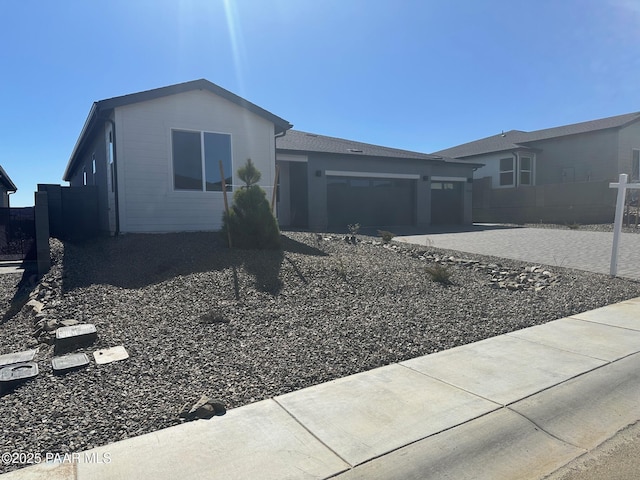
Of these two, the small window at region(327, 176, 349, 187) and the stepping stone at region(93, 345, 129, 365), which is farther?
the small window at region(327, 176, 349, 187)

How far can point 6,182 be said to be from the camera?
69.9 ft

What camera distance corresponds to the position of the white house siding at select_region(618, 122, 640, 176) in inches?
1037

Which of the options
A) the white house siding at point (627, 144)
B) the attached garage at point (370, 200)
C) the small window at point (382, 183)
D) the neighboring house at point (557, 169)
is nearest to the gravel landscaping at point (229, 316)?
the attached garage at point (370, 200)

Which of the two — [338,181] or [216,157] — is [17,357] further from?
[338,181]

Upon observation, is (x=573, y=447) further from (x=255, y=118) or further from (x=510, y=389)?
(x=255, y=118)

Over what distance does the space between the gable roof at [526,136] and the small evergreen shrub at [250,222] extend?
2385 cm

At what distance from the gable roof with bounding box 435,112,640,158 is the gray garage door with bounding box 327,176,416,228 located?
36.1 feet

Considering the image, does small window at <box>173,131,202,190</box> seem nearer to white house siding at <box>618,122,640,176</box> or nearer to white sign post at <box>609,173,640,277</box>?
white sign post at <box>609,173,640,277</box>

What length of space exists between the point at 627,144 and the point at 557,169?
3.95 meters

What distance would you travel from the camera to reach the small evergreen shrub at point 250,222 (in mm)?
8922

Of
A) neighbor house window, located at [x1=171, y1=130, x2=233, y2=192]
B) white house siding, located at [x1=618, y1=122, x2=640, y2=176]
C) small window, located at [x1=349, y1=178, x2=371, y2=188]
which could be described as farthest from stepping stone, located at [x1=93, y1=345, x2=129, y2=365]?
white house siding, located at [x1=618, y1=122, x2=640, y2=176]

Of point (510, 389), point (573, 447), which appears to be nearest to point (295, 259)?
point (510, 389)

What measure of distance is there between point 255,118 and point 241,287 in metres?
7.30

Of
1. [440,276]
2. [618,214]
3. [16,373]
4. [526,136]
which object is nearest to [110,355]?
[16,373]
